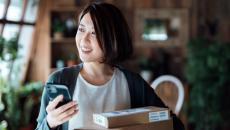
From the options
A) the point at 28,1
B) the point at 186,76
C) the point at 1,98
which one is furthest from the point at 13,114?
the point at 186,76

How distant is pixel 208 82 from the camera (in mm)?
4434

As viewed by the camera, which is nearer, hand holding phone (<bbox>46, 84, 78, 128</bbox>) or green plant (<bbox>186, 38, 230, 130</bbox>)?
hand holding phone (<bbox>46, 84, 78, 128</bbox>)

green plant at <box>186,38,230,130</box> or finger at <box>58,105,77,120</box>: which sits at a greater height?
finger at <box>58,105,77,120</box>

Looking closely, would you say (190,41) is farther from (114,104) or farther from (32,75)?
(114,104)

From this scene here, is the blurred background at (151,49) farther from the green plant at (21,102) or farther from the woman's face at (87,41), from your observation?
the woman's face at (87,41)

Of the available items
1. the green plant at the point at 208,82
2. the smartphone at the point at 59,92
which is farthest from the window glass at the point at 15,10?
the smartphone at the point at 59,92

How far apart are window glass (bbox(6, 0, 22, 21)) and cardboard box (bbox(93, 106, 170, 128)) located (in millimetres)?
3052

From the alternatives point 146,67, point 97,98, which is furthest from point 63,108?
point 146,67

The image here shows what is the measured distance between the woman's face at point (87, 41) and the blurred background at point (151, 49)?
2641 mm

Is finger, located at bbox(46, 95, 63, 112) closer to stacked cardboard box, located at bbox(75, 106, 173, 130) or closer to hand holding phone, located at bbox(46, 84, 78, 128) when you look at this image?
hand holding phone, located at bbox(46, 84, 78, 128)

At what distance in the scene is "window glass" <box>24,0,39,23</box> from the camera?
4.45 m

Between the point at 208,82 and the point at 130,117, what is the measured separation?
327 cm

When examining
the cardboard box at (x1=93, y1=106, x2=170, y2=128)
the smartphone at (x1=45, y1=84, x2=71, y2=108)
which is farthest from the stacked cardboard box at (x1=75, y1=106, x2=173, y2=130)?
the smartphone at (x1=45, y1=84, x2=71, y2=108)

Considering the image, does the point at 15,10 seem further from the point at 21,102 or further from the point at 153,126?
the point at 153,126
